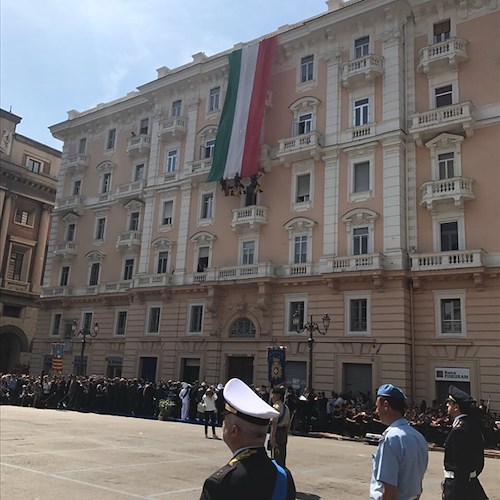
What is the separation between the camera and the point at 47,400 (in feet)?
93.4

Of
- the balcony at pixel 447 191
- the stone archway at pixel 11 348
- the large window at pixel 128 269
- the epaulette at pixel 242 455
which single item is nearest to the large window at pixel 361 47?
→ the balcony at pixel 447 191

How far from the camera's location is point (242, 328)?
30.4 metres

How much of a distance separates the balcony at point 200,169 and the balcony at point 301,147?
16.8 ft

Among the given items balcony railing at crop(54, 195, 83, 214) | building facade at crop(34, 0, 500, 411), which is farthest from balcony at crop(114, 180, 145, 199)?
balcony railing at crop(54, 195, 83, 214)

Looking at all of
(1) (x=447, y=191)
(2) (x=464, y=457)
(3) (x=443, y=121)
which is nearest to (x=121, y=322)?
(1) (x=447, y=191)

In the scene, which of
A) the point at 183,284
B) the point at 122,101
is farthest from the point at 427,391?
the point at 122,101

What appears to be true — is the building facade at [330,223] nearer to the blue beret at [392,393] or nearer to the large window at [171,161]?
the large window at [171,161]

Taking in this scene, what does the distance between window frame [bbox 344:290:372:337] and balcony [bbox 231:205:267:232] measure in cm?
688

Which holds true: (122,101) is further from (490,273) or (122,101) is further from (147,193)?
(490,273)

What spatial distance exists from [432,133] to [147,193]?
1930cm

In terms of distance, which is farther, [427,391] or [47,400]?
[47,400]

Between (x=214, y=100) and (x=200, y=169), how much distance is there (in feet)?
16.7

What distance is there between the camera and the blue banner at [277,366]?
23.5 m

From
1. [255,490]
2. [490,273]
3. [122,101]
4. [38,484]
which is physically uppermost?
[122,101]
